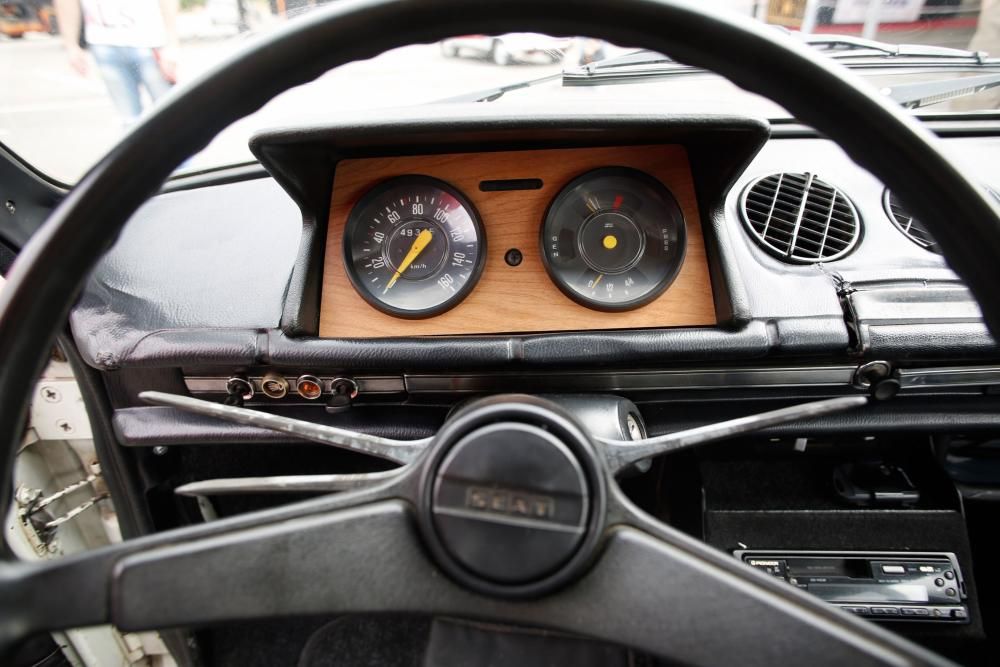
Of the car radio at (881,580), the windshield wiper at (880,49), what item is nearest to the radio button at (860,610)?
the car radio at (881,580)

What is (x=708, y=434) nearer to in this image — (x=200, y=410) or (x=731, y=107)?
(x=200, y=410)

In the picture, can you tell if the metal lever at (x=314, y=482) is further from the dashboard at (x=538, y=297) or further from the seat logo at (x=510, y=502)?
the dashboard at (x=538, y=297)

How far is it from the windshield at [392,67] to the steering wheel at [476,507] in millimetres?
998

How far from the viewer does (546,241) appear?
5.04ft

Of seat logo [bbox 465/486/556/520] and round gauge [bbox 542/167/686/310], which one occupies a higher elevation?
round gauge [bbox 542/167/686/310]

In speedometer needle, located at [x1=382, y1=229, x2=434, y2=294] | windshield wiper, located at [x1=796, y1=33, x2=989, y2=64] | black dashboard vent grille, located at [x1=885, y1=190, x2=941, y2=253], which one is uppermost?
windshield wiper, located at [x1=796, y1=33, x2=989, y2=64]

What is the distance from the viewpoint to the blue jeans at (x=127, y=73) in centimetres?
228

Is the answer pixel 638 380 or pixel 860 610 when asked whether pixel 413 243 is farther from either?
pixel 860 610

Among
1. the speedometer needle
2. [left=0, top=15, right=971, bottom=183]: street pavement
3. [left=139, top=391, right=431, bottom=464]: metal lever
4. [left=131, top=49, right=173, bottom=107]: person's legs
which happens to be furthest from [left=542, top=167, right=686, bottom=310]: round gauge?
[left=131, top=49, right=173, bottom=107]: person's legs

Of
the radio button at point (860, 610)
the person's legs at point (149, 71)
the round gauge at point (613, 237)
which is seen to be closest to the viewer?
the round gauge at point (613, 237)

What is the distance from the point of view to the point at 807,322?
1.46 m

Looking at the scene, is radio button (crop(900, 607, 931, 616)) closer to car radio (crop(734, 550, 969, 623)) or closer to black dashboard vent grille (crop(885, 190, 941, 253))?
→ car radio (crop(734, 550, 969, 623))

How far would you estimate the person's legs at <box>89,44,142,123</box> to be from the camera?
2289 mm

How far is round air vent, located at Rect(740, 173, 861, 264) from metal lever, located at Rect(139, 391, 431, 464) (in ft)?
3.68
